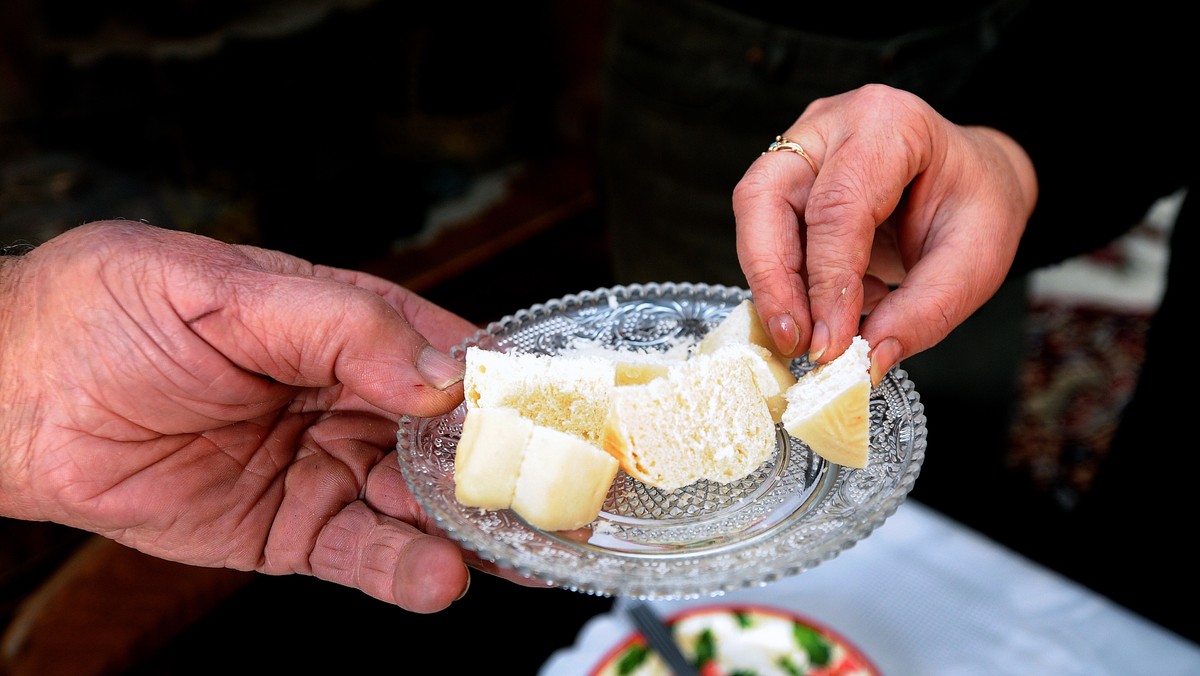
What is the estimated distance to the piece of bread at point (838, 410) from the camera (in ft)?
3.42

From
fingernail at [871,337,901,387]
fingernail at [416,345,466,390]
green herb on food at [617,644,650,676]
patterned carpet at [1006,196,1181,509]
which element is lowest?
patterned carpet at [1006,196,1181,509]

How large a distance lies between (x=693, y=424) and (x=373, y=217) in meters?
2.47

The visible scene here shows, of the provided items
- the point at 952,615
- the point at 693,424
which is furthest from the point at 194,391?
the point at 952,615

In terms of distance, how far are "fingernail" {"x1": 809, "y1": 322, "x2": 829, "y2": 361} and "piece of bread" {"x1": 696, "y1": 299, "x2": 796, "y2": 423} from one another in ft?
0.20

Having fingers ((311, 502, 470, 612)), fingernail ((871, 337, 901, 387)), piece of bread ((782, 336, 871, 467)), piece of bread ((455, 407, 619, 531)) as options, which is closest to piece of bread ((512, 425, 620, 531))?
piece of bread ((455, 407, 619, 531))

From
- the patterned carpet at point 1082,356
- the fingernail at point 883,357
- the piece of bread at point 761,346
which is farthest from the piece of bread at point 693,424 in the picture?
the patterned carpet at point 1082,356

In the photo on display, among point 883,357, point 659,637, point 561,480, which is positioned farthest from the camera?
point 659,637

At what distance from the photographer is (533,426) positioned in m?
1.05

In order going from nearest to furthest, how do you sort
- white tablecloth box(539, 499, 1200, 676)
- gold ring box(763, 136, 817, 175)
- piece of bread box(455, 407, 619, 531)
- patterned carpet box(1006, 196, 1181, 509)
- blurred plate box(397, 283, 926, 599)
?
blurred plate box(397, 283, 926, 599) → piece of bread box(455, 407, 619, 531) → gold ring box(763, 136, 817, 175) → white tablecloth box(539, 499, 1200, 676) → patterned carpet box(1006, 196, 1181, 509)

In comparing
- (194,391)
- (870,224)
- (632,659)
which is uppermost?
(870,224)

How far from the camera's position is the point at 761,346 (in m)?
1.19

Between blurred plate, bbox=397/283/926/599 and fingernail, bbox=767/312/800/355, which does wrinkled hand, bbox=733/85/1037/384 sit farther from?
blurred plate, bbox=397/283/926/599

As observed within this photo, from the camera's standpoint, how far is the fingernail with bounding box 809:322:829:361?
3.68 feet

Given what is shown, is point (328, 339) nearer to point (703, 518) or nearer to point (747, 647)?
point (703, 518)
